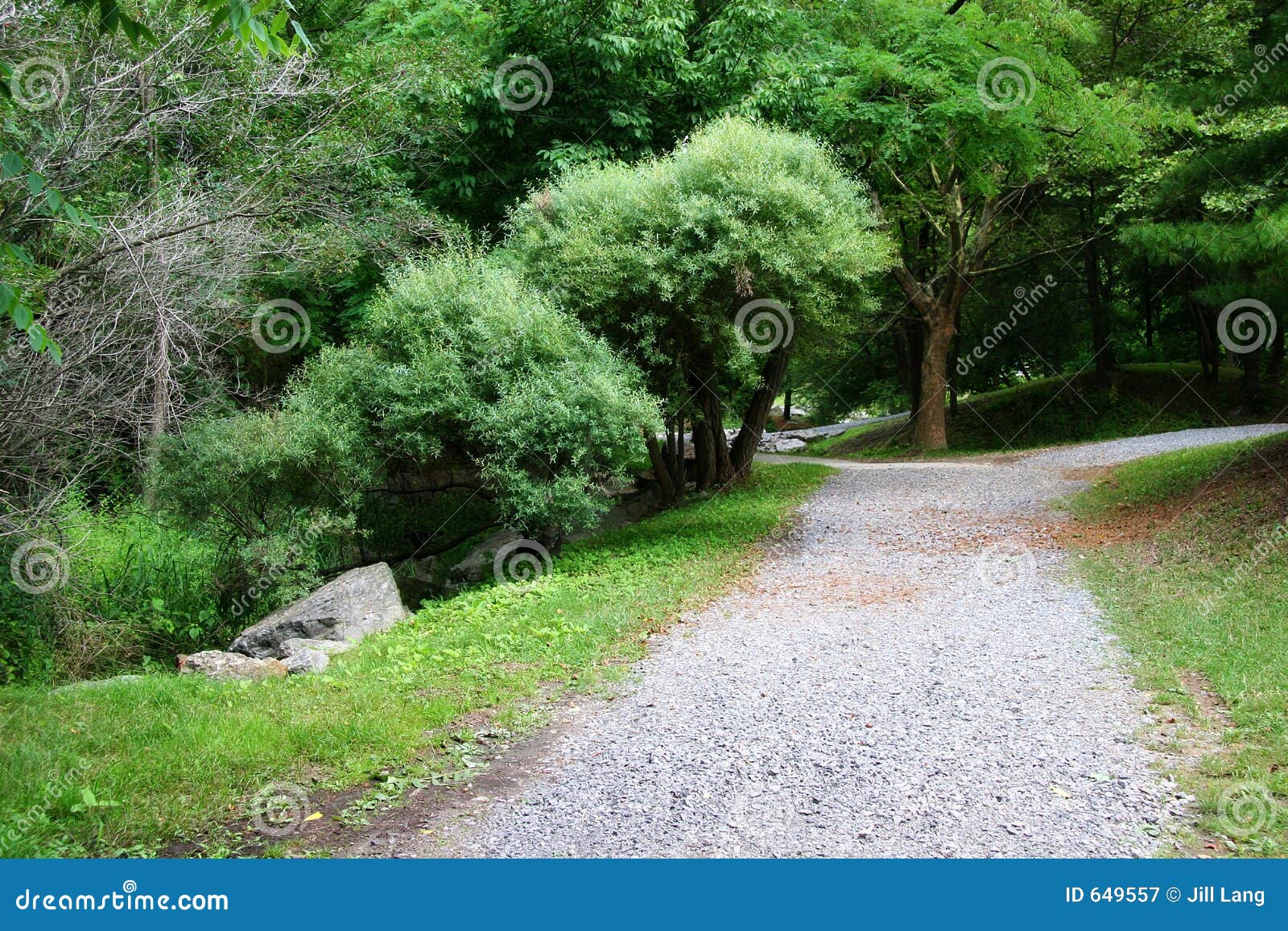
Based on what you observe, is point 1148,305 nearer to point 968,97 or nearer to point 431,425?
point 968,97

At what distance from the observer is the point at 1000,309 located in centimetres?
2814

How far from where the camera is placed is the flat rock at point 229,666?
813 centimetres

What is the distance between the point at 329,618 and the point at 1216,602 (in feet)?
27.5

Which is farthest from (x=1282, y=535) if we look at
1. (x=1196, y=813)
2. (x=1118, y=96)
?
(x=1118, y=96)

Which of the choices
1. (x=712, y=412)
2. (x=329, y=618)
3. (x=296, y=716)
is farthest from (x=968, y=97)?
(x=296, y=716)

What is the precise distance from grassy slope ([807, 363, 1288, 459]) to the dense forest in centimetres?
596

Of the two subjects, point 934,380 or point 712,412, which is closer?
point 712,412

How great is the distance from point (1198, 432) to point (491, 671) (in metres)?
19.0

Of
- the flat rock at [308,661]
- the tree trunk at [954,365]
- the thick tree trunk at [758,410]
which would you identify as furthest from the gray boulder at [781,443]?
the flat rock at [308,661]

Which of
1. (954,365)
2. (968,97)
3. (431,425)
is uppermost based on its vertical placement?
(968,97)

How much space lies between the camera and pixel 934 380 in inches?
915

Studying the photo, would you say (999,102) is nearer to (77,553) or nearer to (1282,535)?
(1282,535)

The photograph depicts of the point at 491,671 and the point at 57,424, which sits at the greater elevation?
the point at 57,424

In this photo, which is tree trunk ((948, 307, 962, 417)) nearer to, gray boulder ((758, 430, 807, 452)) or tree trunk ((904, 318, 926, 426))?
tree trunk ((904, 318, 926, 426))
